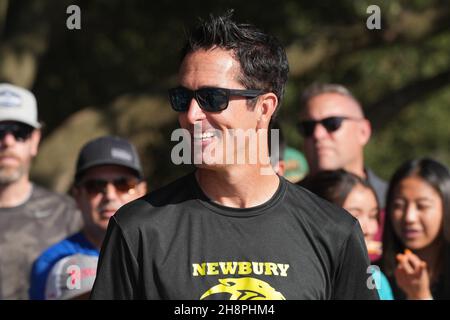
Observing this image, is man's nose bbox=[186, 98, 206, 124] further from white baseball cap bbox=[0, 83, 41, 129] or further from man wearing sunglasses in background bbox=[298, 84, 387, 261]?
man wearing sunglasses in background bbox=[298, 84, 387, 261]

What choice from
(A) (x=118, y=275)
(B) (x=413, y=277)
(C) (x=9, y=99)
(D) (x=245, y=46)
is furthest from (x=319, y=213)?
(C) (x=9, y=99)

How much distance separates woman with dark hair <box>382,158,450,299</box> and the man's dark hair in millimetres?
2095

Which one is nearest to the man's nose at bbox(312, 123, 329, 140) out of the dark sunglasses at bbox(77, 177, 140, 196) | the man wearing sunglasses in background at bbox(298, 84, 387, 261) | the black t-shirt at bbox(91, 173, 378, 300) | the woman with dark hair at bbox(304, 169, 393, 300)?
the man wearing sunglasses in background at bbox(298, 84, 387, 261)

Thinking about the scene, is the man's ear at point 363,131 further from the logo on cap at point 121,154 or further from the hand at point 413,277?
the logo on cap at point 121,154

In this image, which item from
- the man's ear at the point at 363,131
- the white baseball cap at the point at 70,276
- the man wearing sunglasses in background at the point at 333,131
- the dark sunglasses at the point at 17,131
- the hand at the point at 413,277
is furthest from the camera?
the man's ear at the point at 363,131

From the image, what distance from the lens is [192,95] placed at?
3.91 m

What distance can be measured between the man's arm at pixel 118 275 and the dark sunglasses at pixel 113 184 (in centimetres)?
211

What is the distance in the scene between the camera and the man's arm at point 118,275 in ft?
12.4

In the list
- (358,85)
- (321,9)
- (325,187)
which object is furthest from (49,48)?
(325,187)

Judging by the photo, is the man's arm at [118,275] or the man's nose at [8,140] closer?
the man's arm at [118,275]

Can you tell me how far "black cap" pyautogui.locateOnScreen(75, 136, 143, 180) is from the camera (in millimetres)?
6000

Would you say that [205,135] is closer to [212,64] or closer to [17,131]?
[212,64]

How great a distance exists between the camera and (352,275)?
3.91 m

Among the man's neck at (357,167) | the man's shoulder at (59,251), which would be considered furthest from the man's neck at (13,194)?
the man's neck at (357,167)
